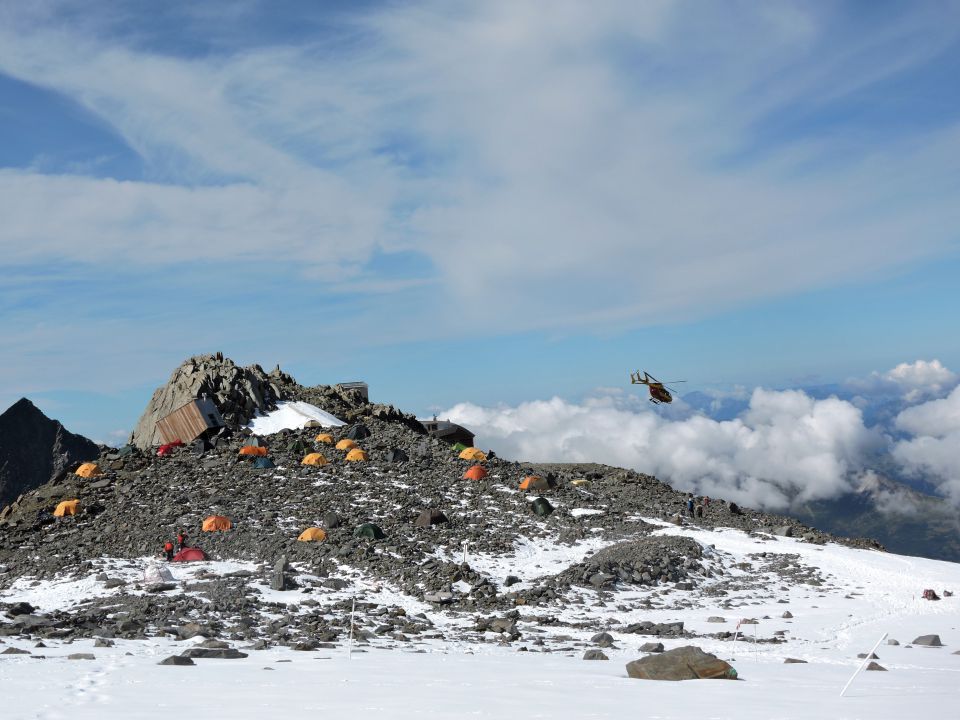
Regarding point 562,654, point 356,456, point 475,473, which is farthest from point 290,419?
point 562,654

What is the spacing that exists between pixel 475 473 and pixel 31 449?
4351 cm

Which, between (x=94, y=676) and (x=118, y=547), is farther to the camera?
(x=118, y=547)

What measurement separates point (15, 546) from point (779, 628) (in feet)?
104

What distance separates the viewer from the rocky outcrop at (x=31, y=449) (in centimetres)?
6625

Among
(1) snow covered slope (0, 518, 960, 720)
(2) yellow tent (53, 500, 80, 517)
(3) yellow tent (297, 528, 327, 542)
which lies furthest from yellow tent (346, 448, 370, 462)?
(2) yellow tent (53, 500, 80, 517)

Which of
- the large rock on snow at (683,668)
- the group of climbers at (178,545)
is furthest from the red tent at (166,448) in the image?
the large rock on snow at (683,668)

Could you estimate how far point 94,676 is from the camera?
15.0 m

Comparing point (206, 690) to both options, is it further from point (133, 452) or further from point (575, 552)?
point (133, 452)

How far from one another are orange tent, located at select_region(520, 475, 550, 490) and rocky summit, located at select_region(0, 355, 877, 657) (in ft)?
0.75

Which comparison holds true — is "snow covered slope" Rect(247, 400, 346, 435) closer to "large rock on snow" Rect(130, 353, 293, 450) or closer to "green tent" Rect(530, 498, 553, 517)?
"large rock on snow" Rect(130, 353, 293, 450)

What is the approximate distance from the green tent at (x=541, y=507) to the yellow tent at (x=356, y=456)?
36.0 feet

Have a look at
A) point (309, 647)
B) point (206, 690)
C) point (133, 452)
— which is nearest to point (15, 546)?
point (133, 452)

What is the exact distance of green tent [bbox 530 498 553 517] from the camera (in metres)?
40.8

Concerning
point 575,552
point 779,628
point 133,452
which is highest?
point 133,452
